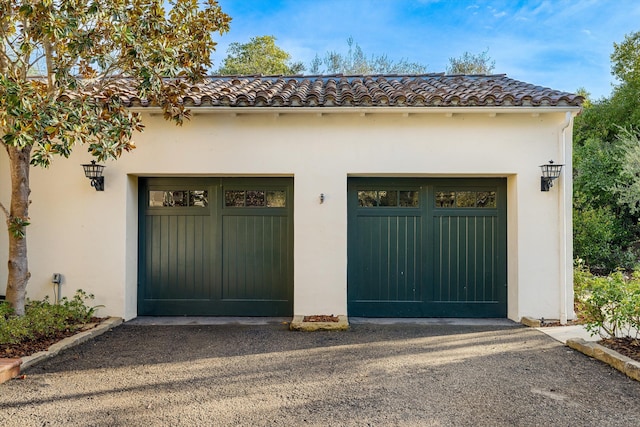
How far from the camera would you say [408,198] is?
636cm

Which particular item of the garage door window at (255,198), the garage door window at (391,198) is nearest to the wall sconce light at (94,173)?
the garage door window at (255,198)

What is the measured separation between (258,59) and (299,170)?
15.9m

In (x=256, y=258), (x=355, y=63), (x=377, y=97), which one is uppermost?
(x=355, y=63)

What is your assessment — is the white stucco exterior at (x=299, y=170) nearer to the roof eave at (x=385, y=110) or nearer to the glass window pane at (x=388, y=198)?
the roof eave at (x=385, y=110)

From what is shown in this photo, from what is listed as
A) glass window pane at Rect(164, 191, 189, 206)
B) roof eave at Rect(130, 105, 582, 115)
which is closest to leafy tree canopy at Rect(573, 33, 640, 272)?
roof eave at Rect(130, 105, 582, 115)

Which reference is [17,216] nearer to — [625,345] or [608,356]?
[608,356]

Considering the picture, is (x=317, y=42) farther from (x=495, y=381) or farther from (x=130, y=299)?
(x=495, y=381)

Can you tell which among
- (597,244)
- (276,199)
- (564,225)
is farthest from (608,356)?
(597,244)

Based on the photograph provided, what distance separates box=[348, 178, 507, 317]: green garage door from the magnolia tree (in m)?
3.14

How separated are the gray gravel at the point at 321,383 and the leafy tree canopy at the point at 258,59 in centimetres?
1664

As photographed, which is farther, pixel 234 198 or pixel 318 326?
pixel 234 198

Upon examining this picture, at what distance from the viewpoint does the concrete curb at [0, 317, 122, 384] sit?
3684 millimetres

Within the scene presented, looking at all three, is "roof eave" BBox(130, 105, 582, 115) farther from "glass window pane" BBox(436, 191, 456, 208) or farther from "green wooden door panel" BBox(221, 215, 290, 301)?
"green wooden door panel" BBox(221, 215, 290, 301)

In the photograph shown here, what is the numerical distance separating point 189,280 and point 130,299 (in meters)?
0.94
